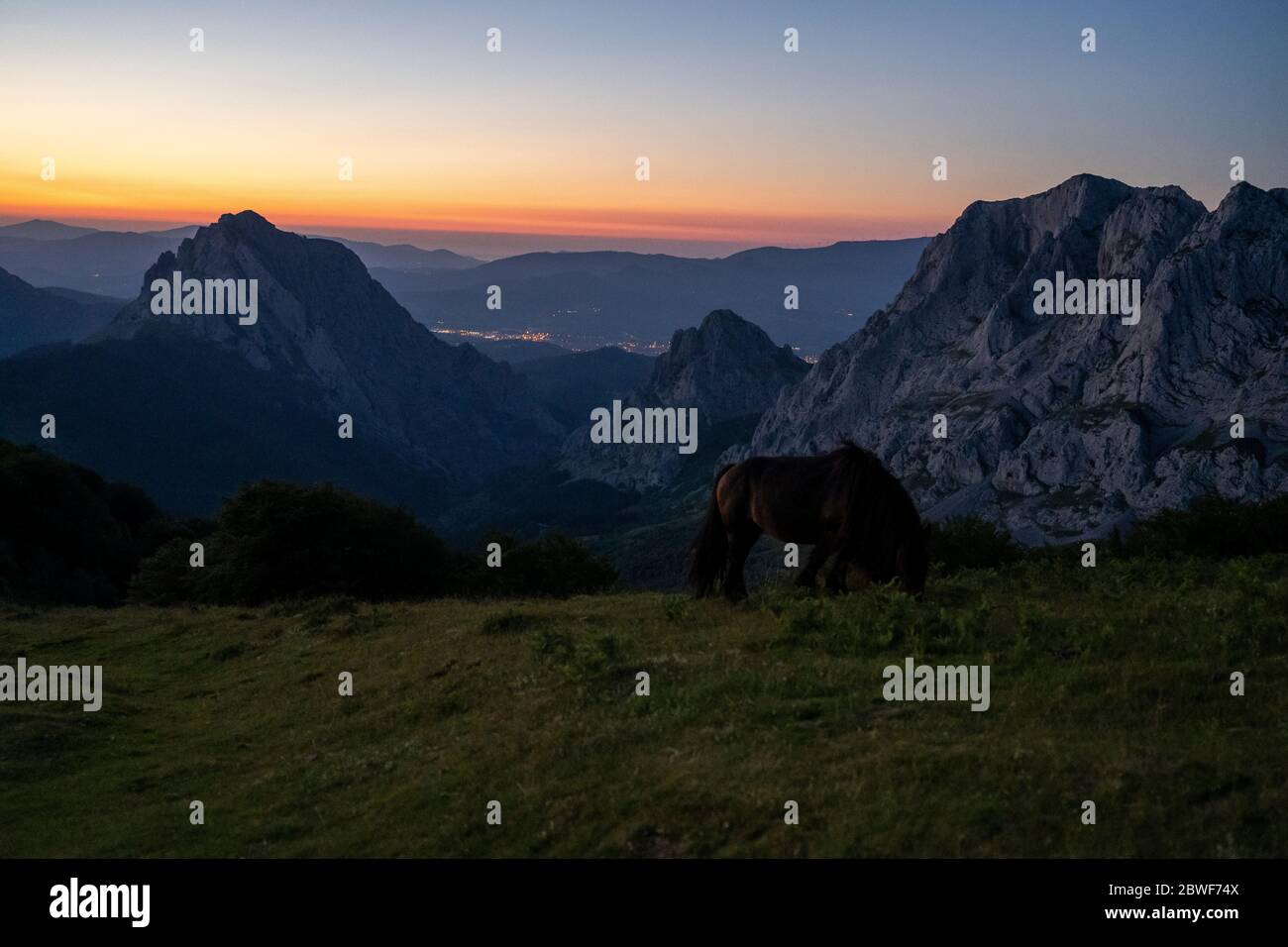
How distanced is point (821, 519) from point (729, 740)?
7323mm

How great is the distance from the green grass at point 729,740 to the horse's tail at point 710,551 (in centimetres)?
69

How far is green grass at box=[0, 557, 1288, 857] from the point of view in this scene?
8688mm

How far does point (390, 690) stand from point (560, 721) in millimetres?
5706

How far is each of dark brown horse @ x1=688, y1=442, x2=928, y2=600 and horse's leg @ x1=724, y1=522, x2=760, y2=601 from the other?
20mm

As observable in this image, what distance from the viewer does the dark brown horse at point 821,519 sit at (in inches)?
671

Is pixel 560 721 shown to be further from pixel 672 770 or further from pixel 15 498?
pixel 15 498
